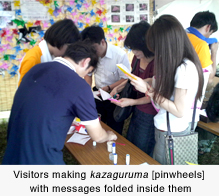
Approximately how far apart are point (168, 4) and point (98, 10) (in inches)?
50.9

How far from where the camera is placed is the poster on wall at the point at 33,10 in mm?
3385

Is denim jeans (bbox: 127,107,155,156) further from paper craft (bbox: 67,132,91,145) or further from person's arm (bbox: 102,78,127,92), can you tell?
person's arm (bbox: 102,78,127,92)

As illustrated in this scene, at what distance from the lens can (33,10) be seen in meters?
3.45

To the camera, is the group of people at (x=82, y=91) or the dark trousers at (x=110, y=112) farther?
the dark trousers at (x=110, y=112)

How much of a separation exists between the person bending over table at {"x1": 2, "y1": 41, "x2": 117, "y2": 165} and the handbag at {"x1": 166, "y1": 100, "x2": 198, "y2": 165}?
562 millimetres

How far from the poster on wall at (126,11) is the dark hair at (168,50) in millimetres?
3045

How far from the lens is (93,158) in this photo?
1.42 meters

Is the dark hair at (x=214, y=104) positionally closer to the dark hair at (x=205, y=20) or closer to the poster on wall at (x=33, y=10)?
the dark hair at (x=205, y=20)

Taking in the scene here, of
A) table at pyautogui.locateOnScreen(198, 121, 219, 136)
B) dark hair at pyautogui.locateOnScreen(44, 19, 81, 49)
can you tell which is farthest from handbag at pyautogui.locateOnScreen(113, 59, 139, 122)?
table at pyautogui.locateOnScreen(198, 121, 219, 136)

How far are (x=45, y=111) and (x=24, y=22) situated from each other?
9.92 feet

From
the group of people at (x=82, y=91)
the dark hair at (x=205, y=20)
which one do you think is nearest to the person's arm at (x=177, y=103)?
the group of people at (x=82, y=91)

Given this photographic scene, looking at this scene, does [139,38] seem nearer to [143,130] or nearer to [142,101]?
[142,101]

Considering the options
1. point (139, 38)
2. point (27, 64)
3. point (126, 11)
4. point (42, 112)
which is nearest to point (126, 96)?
point (139, 38)

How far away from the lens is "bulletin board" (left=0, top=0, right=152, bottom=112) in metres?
3.35
